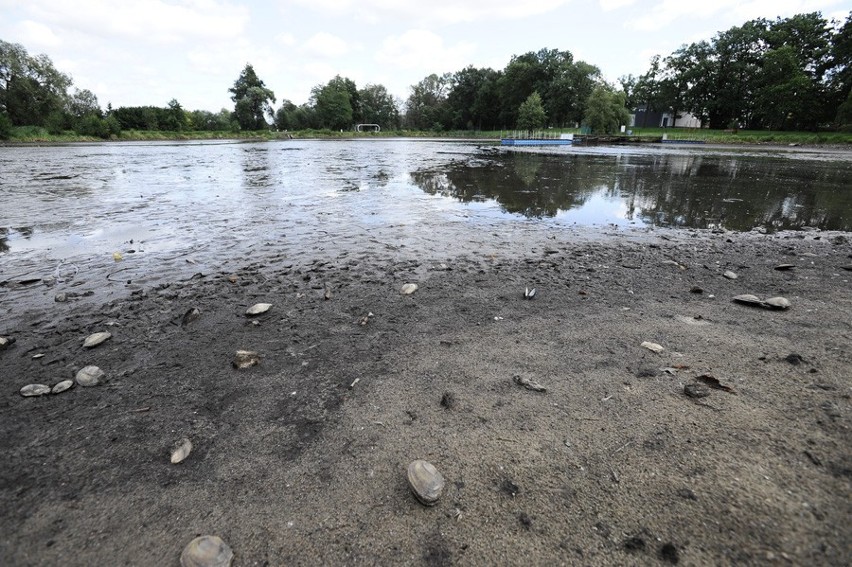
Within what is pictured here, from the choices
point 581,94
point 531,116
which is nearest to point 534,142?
point 531,116

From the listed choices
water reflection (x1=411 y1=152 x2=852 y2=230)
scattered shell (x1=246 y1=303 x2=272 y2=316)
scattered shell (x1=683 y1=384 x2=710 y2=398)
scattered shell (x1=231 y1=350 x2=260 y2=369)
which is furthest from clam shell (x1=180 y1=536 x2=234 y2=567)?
water reflection (x1=411 y1=152 x2=852 y2=230)

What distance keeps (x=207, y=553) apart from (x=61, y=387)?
7.29 feet

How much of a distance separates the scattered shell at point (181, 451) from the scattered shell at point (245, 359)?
85cm

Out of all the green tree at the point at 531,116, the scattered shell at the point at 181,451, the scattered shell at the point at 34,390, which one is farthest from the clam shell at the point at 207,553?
the green tree at the point at 531,116

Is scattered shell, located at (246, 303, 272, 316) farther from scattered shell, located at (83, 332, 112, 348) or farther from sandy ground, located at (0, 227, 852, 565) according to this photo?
scattered shell, located at (83, 332, 112, 348)

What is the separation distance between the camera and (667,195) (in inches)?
490

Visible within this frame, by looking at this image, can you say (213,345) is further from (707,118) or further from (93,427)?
(707,118)

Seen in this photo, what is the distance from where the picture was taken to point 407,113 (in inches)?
5664

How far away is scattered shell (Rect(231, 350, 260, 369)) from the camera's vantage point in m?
3.35

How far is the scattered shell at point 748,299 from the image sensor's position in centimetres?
432

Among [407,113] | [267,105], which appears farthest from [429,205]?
[407,113]

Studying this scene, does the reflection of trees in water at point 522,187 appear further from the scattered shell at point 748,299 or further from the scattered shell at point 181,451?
the scattered shell at point 181,451

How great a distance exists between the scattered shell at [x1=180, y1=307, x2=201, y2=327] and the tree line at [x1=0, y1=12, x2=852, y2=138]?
77.3 metres

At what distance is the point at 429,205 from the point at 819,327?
26.5ft
